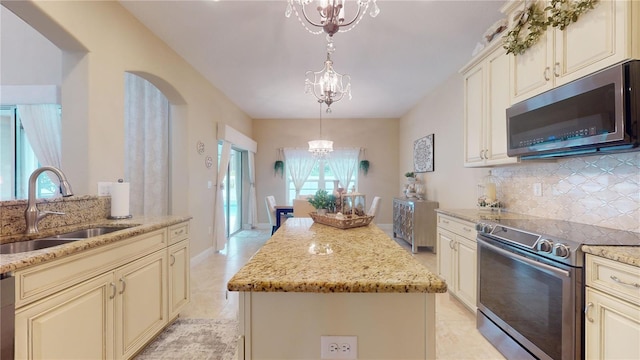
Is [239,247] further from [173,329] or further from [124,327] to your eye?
[124,327]

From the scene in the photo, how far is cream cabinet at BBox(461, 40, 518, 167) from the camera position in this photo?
227 centimetres

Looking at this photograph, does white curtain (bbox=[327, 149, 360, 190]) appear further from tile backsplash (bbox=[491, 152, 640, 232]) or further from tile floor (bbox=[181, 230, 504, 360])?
tile backsplash (bbox=[491, 152, 640, 232])

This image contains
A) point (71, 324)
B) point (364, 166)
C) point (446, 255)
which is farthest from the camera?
point (364, 166)

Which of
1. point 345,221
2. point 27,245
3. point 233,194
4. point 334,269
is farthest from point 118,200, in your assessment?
point 233,194

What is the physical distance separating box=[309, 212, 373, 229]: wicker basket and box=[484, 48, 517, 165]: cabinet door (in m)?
1.42

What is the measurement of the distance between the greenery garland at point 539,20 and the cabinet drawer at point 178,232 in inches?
123

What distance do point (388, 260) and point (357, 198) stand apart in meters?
0.88

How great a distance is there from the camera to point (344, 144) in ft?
22.1

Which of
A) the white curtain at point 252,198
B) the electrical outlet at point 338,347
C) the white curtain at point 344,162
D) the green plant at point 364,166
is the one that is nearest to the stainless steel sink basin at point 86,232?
the electrical outlet at point 338,347

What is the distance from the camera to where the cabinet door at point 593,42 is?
1376 millimetres

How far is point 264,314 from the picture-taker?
0.90 metres

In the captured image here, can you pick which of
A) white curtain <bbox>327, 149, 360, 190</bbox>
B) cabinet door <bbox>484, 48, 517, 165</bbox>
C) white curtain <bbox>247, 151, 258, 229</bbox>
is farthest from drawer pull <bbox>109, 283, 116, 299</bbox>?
white curtain <bbox>327, 149, 360, 190</bbox>

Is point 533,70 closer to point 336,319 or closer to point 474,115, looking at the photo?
point 474,115

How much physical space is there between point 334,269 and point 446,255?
2.23m
